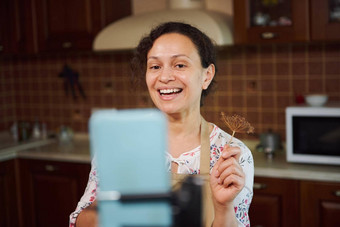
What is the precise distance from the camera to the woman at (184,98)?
3.80 ft

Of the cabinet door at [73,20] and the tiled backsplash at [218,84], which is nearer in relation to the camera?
the tiled backsplash at [218,84]

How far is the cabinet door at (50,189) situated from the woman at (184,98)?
165 cm

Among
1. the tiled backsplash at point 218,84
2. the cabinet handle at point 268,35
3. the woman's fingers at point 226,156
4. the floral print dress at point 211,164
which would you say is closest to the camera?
the woman's fingers at point 226,156

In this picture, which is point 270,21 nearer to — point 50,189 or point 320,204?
point 320,204

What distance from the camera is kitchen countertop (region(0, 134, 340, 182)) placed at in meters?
2.20

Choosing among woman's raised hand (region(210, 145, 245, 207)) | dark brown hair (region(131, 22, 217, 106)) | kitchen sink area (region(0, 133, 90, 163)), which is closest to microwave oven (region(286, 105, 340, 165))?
dark brown hair (region(131, 22, 217, 106))

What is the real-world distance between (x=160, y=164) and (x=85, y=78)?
3.07 m

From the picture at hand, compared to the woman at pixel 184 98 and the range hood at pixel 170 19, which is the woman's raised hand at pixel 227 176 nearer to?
the woman at pixel 184 98

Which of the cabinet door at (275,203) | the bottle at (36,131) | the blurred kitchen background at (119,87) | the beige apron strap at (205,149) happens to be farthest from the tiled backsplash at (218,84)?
the beige apron strap at (205,149)

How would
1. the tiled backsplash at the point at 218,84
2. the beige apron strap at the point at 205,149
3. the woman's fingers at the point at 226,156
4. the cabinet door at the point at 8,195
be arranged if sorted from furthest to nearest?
the cabinet door at the point at 8,195
the tiled backsplash at the point at 218,84
the beige apron strap at the point at 205,149
the woman's fingers at the point at 226,156

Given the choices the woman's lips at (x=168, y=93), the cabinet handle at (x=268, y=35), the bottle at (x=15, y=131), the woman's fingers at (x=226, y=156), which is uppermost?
the cabinet handle at (x=268, y=35)

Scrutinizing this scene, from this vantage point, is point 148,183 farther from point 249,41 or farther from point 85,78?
point 85,78

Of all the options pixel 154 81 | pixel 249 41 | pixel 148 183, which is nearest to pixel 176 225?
pixel 148 183

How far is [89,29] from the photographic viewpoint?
2896mm
